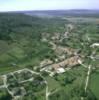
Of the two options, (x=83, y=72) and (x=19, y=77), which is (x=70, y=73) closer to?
(x=83, y=72)

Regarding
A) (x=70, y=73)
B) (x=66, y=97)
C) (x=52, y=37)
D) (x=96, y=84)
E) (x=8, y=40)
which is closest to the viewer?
(x=66, y=97)

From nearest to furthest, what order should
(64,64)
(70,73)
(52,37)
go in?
(70,73)
(64,64)
(52,37)

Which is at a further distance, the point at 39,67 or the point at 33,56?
the point at 33,56

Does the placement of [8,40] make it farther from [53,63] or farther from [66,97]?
[66,97]

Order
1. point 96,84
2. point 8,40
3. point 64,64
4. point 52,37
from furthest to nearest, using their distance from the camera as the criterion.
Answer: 1. point 52,37
2. point 8,40
3. point 64,64
4. point 96,84

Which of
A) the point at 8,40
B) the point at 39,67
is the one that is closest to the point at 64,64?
the point at 39,67

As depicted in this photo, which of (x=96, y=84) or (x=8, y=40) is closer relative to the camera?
(x=96, y=84)

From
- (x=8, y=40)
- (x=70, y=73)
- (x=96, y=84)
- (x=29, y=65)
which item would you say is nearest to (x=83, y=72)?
(x=70, y=73)

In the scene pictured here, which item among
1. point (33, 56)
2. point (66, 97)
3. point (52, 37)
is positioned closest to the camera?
point (66, 97)
